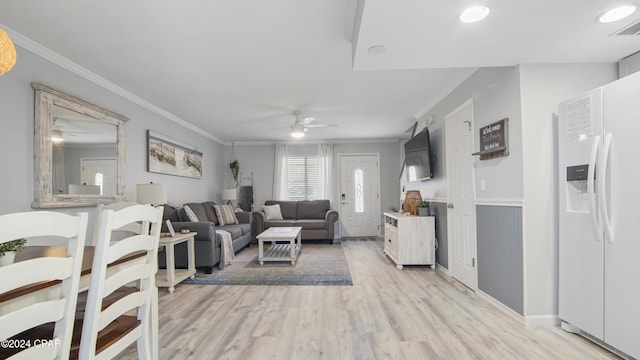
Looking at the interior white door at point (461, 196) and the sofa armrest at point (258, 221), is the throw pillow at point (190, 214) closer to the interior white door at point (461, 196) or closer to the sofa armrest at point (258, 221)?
the sofa armrest at point (258, 221)

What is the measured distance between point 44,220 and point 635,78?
3.02 metres

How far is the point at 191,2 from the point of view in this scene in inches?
76.7

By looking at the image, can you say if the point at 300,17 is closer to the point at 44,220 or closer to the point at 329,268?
the point at 44,220

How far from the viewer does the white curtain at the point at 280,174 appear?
697cm

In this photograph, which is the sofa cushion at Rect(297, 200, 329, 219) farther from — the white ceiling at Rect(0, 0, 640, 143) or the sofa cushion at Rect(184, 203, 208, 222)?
the white ceiling at Rect(0, 0, 640, 143)

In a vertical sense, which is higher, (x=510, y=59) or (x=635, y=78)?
(x=510, y=59)

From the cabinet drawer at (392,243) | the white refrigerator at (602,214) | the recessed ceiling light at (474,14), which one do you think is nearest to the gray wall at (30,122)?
the recessed ceiling light at (474,14)

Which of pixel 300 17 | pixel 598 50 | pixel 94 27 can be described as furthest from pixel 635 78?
pixel 94 27

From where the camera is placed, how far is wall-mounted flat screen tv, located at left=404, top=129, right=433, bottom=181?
4.12 m

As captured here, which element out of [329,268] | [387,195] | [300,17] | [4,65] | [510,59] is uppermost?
[300,17]

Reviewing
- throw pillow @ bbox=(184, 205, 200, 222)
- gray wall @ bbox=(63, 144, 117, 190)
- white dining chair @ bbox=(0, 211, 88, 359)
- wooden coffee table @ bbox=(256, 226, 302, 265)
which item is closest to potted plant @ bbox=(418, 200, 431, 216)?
wooden coffee table @ bbox=(256, 226, 302, 265)

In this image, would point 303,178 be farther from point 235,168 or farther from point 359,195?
point 235,168

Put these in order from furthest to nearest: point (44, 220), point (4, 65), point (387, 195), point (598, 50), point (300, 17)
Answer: point (387, 195) < point (598, 50) < point (300, 17) < point (4, 65) < point (44, 220)

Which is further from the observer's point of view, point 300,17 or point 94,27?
point 94,27
